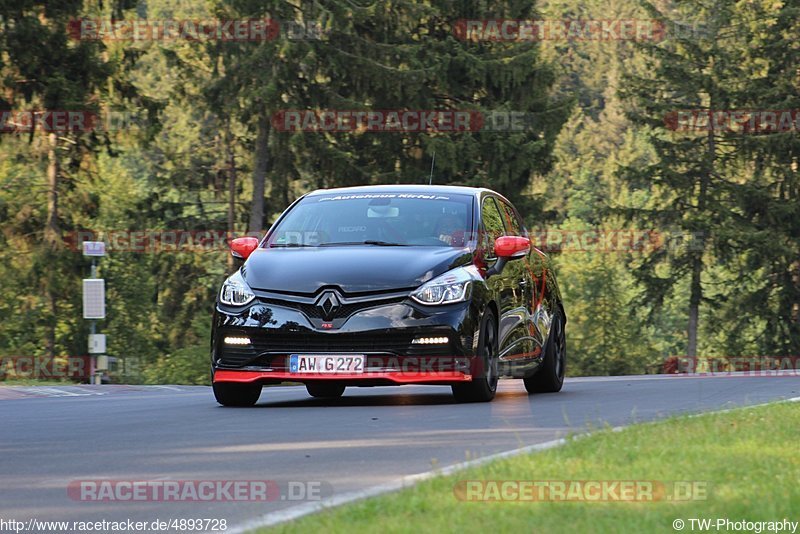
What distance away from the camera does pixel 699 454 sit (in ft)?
26.7

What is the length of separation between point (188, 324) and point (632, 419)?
38426 millimetres

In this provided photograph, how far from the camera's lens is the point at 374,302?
12234 mm

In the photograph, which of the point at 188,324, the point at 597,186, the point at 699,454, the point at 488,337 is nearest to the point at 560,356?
the point at 488,337

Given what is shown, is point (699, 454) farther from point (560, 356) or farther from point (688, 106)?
point (688, 106)

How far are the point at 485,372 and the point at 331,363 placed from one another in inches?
53.6

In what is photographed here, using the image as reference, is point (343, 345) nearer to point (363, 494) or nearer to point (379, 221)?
point (379, 221)

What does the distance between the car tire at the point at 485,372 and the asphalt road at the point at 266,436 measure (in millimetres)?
181
